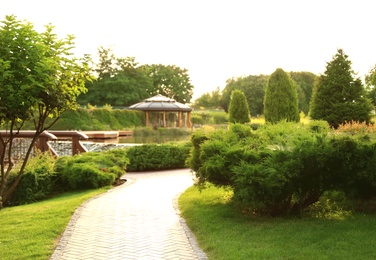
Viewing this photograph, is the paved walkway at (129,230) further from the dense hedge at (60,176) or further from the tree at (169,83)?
the tree at (169,83)

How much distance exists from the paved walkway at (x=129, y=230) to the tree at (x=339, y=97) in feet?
42.3

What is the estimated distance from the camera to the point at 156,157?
16.5 m

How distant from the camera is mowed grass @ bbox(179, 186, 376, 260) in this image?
18.2 feet

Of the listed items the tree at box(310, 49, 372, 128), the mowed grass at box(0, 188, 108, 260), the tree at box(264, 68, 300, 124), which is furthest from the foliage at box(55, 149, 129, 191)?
the tree at box(264, 68, 300, 124)

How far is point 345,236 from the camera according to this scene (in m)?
6.14

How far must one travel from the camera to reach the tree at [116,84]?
59.6 meters

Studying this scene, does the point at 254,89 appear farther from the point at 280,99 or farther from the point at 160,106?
the point at 280,99

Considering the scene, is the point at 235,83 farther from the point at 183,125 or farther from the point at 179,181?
the point at 179,181

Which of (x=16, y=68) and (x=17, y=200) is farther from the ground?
(x=16, y=68)

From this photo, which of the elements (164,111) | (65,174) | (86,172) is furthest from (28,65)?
(164,111)

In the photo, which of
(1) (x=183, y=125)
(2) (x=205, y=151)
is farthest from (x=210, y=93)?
(2) (x=205, y=151)

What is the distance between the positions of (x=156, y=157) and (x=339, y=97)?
34.4ft

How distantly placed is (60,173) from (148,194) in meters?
2.75

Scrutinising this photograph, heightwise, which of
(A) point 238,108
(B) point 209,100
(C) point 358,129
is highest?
(B) point 209,100
